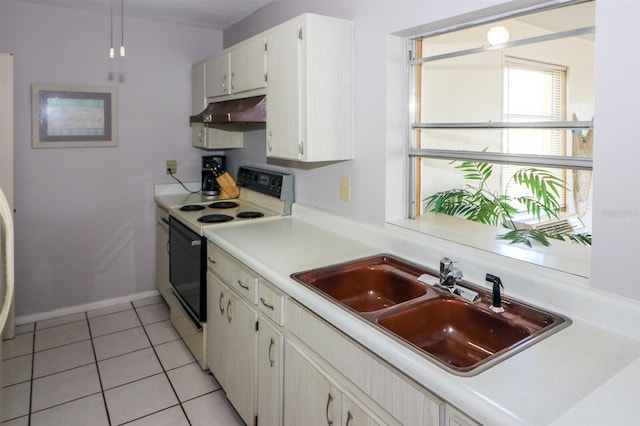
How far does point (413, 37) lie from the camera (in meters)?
2.03

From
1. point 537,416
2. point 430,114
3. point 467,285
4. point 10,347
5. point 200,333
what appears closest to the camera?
point 537,416

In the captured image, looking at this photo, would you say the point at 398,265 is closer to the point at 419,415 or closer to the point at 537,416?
the point at 419,415

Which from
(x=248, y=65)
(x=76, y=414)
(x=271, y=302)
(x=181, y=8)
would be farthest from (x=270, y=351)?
(x=181, y=8)

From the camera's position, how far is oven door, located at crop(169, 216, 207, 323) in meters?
2.44

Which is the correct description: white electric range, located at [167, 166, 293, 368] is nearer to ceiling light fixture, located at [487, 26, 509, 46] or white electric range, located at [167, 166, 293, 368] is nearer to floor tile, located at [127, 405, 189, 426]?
floor tile, located at [127, 405, 189, 426]

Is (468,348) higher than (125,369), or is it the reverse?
(468,348)

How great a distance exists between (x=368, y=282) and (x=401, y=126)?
0.78 metres

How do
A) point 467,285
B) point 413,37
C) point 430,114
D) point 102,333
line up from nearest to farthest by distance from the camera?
point 467,285
point 413,37
point 430,114
point 102,333

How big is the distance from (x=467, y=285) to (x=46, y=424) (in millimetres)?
2085

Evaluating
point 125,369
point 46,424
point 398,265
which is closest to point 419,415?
point 398,265

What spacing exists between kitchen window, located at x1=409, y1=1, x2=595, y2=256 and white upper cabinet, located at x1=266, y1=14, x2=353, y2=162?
1.09 ft

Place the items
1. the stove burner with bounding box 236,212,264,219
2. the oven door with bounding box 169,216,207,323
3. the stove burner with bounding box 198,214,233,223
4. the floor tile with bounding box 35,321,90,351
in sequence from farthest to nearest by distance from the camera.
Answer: the floor tile with bounding box 35,321,90,351, the stove burner with bounding box 236,212,264,219, the stove burner with bounding box 198,214,233,223, the oven door with bounding box 169,216,207,323

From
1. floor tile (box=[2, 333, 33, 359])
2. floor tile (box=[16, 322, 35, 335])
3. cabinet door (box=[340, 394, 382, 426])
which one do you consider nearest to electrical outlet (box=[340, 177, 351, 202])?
cabinet door (box=[340, 394, 382, 426])

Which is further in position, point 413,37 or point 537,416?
point 413,37
